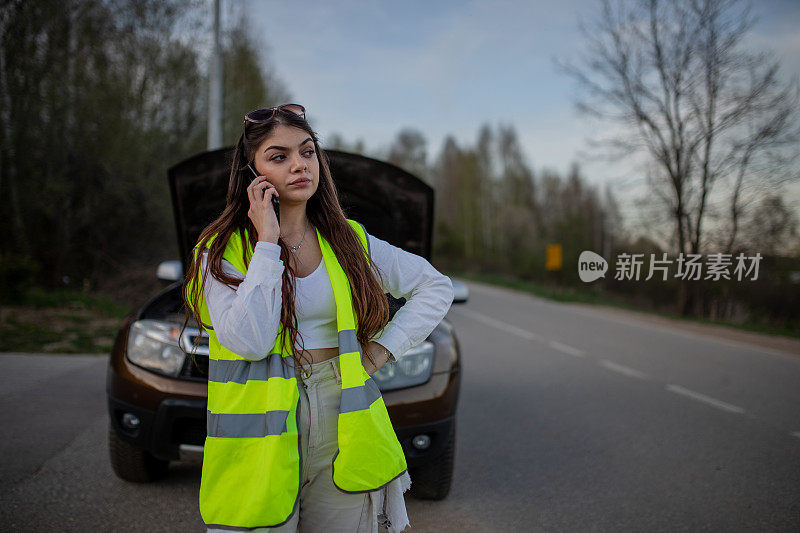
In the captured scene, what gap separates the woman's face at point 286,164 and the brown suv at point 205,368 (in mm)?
945

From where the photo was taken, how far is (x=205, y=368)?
3.11m

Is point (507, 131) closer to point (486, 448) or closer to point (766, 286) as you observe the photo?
point (766, 286)

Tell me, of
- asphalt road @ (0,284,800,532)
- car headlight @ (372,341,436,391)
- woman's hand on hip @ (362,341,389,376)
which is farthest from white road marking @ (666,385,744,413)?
woman's hand on hip @ (362,341,389,376)

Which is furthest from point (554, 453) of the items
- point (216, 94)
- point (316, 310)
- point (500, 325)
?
point (216, 94)

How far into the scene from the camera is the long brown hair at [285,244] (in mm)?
1659

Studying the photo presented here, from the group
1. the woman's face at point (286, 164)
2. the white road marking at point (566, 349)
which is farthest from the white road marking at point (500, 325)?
the woman's face at point (286, 164)

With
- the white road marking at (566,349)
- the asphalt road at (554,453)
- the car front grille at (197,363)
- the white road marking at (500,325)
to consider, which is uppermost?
the car front grille at (197,363)

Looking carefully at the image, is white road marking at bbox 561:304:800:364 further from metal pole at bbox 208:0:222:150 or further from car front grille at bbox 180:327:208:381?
metal pole at bbox 208:0:222:150

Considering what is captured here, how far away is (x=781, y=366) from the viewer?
340 inches

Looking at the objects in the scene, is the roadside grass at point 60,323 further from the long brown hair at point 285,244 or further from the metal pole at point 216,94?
the long brown hair at point 285,244

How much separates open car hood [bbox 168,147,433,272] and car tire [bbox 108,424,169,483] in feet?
3.75

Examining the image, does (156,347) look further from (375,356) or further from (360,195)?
(375,356)

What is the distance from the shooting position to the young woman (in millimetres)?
1537

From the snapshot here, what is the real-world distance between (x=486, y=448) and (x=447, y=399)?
1.57m
